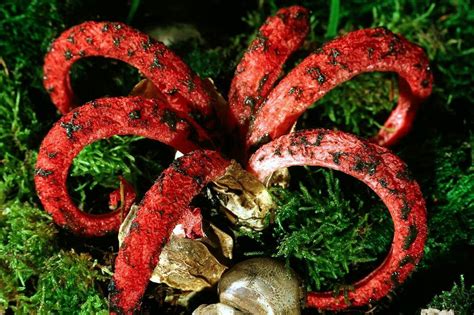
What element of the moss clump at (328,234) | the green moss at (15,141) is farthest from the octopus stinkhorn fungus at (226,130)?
the green moss at (15,141)

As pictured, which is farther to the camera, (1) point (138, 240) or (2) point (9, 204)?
(2) point (9, 204)

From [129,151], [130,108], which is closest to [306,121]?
[129,151]

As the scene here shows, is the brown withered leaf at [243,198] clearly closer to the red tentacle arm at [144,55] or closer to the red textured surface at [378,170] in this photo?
the red textured surface at [378,170]

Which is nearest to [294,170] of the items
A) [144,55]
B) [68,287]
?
[144,55]

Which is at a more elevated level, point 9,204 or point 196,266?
point 196,266

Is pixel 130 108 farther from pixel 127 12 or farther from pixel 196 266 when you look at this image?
pixel 127 12

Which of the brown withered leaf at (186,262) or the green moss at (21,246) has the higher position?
the brown withered leaf at (186,262)

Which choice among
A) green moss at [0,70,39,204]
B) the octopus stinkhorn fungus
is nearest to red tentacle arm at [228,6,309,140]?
the octopus stinkhorn fungus
